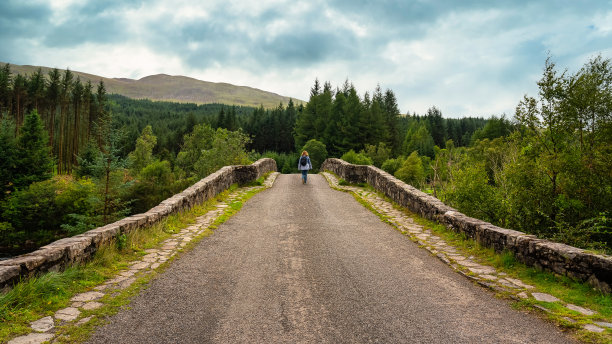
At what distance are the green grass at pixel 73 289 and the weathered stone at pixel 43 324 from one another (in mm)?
59

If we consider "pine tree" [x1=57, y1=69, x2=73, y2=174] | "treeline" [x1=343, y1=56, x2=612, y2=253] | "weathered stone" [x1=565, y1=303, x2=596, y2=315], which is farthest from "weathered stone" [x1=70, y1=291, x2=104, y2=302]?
"pine tree" [x1=57, y1=69, x2=73, y2=174]

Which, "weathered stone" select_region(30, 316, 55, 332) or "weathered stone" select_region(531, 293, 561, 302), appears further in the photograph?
"weathered stone" select_region(531, 293, 561, 302)

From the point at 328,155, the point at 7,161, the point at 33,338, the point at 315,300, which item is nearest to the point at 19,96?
the point at 7,161

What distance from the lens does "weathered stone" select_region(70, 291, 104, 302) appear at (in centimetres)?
422

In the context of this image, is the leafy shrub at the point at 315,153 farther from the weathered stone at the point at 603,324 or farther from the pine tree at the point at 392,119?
the weathered stone at the point at 603,324

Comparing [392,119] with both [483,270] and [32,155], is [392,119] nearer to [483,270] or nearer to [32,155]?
[32,155]

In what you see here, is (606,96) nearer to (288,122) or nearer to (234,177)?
(234,177)

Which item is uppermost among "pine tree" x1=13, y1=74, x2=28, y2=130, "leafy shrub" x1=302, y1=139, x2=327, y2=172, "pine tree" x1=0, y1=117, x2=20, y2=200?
"pine tree" x1=13, y1=74, x2=28, y2=130

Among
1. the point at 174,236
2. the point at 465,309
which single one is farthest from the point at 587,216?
the point at 174,236

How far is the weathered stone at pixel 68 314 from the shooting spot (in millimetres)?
3732

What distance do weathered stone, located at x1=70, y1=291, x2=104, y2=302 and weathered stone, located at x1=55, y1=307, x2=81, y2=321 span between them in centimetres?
27

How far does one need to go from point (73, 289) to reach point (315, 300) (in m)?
3.02

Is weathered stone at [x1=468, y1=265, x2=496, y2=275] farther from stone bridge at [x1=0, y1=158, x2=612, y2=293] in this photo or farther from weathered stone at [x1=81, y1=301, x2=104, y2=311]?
weathered stone at [x1=81, y1=301, x2=104, y2=311]

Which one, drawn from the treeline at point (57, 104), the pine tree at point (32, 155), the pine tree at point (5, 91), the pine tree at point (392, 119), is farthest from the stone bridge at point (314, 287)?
the pine tree at point (392, 119)
